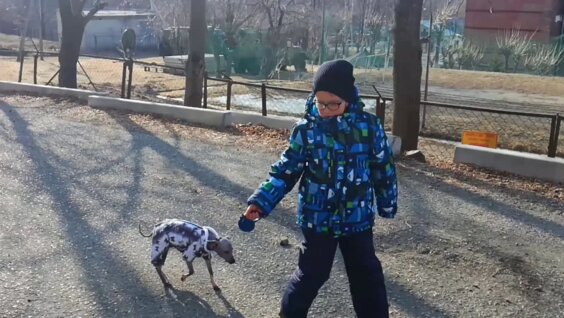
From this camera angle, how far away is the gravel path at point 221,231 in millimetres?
3709

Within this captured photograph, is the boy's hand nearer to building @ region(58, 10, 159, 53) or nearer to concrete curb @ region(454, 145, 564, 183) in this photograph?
concrete curb @ region(454, 145, 564, 183)

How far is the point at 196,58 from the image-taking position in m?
10.8

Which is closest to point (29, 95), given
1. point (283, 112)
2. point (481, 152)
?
point (283, 112)

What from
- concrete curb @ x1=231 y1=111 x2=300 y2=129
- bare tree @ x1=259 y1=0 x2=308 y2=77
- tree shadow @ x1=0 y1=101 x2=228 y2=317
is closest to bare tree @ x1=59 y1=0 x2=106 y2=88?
concrete curb @ x1=231 y1=111 x2=300 y2=129

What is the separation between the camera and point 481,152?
7.15 m

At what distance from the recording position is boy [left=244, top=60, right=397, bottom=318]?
9.62 feet

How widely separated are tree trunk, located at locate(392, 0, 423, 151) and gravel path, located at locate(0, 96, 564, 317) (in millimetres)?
799

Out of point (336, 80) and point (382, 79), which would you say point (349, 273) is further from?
point (382, 79)

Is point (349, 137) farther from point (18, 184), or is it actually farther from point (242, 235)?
point (18, 184)

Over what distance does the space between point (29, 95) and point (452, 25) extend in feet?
92.4

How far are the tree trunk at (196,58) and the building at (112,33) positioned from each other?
33.6 metres

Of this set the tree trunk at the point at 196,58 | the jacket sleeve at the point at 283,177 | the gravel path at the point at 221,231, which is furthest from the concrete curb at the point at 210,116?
the jacket sleeve at the point at 283,177

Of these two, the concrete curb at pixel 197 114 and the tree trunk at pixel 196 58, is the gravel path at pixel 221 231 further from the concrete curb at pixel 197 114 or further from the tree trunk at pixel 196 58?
the tree trunk at pixel 196 58

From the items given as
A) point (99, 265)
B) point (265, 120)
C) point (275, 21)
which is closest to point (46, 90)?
point (265, 120)
